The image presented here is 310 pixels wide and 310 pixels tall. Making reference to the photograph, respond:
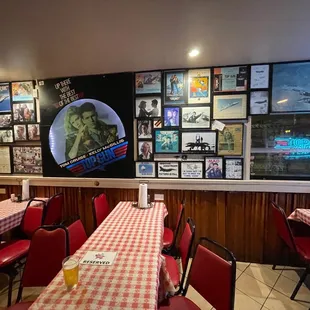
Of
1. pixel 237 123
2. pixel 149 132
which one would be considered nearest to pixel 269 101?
pixel 237 123

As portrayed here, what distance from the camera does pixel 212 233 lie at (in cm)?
271

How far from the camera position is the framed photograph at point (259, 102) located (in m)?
2.51

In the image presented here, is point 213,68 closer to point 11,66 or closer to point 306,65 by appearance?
point 306,65

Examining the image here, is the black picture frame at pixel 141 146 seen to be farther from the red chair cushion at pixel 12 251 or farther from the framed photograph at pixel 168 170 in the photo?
the red chair cushion at pixel 12 251

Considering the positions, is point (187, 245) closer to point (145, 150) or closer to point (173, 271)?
point (173, 271)

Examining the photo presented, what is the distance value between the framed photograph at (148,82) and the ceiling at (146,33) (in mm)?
177

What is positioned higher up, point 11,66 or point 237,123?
point 11,66

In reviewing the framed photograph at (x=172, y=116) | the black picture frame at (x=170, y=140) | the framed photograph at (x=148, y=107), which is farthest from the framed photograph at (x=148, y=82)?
the black picture frame at (x=170, y=140)

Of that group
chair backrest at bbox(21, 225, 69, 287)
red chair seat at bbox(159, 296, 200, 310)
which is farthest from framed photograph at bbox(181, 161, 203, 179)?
chair backrest at bbox(21, 225, 69, 287)

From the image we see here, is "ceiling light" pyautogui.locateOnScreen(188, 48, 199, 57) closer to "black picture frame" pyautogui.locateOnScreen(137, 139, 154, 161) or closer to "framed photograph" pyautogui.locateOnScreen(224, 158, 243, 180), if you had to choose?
"black picture frame" pyautogui.locateOnScreen(137, 139, 154, 161)

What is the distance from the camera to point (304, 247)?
213cm

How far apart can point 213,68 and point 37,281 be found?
2.79 m

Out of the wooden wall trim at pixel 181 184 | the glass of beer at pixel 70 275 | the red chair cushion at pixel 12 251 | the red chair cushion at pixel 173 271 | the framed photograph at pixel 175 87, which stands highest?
the framed photograph at pixel 175 87

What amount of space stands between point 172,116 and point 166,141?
338 mm
